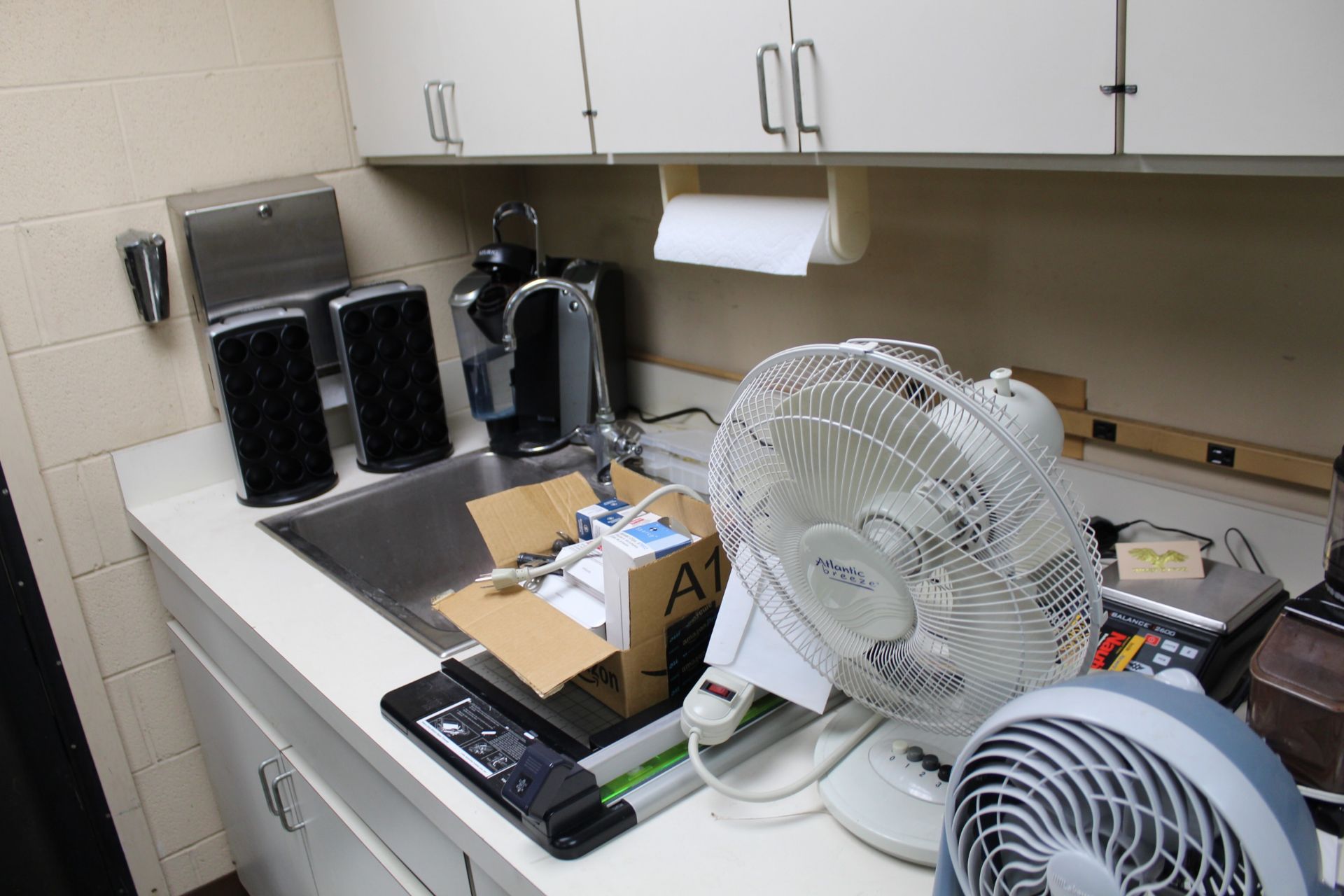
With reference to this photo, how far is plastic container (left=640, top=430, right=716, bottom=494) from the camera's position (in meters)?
1.50

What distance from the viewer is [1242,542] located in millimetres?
1135

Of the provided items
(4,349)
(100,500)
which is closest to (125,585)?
(100,500)

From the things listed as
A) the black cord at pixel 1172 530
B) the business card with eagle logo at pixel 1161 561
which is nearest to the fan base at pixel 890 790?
the business card with eagle logo at pixel 1161 561

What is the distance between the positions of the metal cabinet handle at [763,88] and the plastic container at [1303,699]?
2.24 feet

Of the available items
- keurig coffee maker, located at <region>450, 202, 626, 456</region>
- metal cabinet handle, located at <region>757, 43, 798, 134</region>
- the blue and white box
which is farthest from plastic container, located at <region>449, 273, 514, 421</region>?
metal cabinet handle, located at <region>757, 43, 798, 134</region>

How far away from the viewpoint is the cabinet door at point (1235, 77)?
692 millimetres

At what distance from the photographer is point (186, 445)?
181cm

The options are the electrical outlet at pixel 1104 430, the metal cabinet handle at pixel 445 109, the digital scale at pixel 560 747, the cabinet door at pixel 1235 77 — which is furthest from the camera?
the metal cabinet handle at pixel 445 109

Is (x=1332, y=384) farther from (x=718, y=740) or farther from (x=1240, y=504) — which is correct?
(x=718, y=740)

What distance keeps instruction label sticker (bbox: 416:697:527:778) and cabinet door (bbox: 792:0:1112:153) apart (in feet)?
2.27

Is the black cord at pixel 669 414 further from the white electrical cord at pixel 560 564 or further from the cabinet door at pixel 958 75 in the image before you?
the cabinet door at pixel 958 75

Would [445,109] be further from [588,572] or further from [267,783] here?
[267,783]

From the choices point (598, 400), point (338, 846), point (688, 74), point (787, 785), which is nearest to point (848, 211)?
point (688, 74)

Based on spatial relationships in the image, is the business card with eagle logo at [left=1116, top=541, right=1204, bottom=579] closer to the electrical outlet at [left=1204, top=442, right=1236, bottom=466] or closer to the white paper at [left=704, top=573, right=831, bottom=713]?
the electrical outlet at [left=1204, top=442, right=1236, bottom=466]
